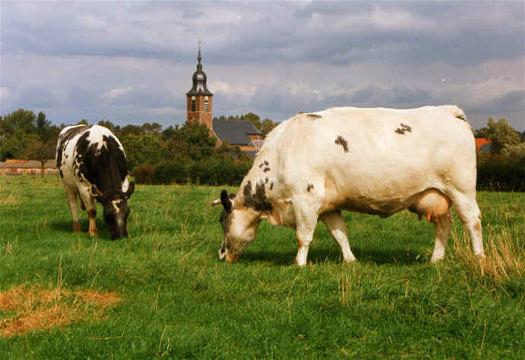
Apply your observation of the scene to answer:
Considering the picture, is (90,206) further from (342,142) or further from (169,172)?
(169,172)

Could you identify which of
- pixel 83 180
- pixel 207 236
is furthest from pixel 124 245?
pixel 83 180

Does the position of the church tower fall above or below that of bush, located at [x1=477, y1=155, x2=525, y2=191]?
above

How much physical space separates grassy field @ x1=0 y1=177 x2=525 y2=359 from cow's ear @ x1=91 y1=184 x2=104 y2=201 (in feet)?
5.79

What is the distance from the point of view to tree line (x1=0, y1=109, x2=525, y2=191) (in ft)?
106

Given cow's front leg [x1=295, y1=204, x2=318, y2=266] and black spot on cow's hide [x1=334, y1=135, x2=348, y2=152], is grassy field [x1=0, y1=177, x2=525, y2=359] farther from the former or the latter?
black spot on cow's hide [x1=334, y1=135, x2=348, y2=152]

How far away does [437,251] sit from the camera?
9227 mm

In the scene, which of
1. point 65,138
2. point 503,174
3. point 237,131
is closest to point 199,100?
point 237,131

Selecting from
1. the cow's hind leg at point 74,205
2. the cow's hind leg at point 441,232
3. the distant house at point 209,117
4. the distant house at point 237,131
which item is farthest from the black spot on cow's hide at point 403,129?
the distant house at point 237,131

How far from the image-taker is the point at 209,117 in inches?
6580

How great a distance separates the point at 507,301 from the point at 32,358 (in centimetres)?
498

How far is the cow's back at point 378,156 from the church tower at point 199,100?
156 m

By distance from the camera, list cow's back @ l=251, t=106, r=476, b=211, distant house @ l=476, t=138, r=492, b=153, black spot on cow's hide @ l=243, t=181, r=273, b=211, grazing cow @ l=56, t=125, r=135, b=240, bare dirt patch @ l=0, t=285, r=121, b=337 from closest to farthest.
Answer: bare dirt patch @ l=0, t=285, r=121, b=337, cow's back @ l=251, t=106, r=476, b=211, black spot on cow's hide @ l=243, t=181, r=273, b=211, grazing cow @ l=56, t=125, r=135, b=240, distant house @ l=476, t=138, r=492, b=153

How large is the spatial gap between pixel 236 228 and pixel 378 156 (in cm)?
264

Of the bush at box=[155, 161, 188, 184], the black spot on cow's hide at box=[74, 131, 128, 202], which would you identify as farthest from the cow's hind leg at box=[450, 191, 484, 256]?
the bush at box=[155, 161, 188, 184]
